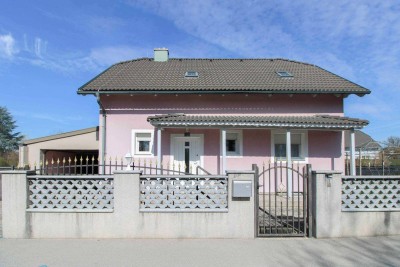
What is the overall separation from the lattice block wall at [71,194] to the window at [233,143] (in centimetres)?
722

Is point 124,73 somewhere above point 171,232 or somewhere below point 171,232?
above

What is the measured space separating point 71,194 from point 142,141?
676cm

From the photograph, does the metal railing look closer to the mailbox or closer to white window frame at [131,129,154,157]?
white window frame at [131,129,154,157]

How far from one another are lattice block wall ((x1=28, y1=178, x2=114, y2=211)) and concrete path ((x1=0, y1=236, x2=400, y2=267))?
2.14ft

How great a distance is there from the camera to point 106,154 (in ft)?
42.6

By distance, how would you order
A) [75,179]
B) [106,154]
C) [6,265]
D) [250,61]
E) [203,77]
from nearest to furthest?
1. [6,265]
2. [75,179]
3. [106,154]
4. [203,77]
5. [250,61]

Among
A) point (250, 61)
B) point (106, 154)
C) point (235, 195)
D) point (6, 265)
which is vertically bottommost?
point (6, 265)

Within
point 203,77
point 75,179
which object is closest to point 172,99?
point 203,77

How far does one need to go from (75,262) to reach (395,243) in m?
5.71

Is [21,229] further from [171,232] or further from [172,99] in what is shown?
[172,99]

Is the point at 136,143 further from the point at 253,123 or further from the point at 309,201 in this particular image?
the point at 309,201

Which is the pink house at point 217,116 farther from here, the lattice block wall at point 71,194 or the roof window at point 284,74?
the lattice block wall at point 71,194

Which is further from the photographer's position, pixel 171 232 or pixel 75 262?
pixel 171 232

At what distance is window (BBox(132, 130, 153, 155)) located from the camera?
1296 cm
